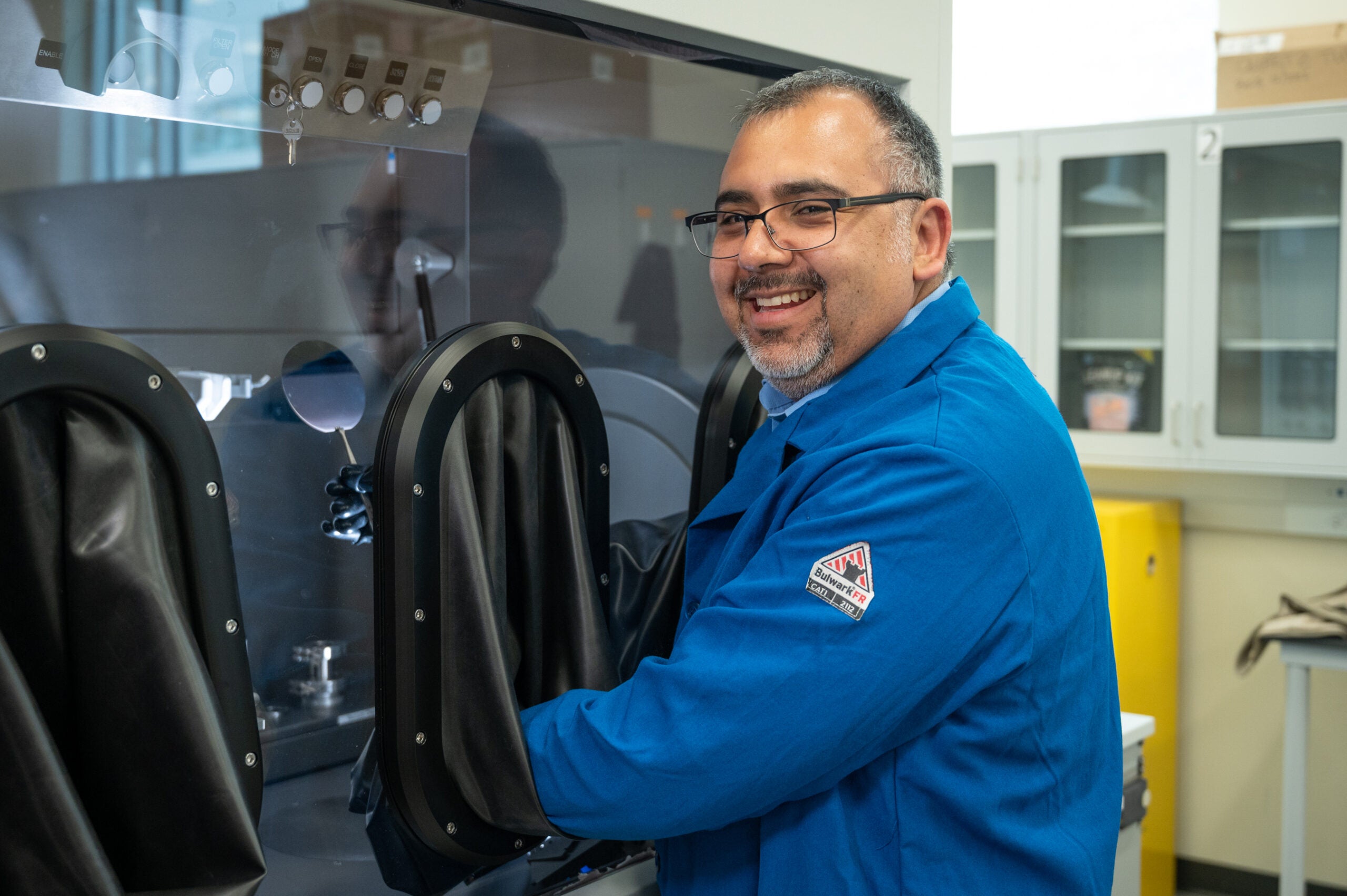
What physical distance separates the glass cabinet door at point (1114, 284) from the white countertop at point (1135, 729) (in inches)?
65.5

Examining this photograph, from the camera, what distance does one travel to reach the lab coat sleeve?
88cm

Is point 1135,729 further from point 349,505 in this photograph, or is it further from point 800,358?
point 349,505

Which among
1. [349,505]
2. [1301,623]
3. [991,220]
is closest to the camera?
[349,505]

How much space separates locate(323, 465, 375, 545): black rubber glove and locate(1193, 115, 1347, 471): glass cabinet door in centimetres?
291

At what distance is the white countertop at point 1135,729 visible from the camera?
5.99 ft

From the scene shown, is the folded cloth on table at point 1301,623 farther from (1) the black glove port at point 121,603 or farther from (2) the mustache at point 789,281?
(1) the black glove port at point 121,603

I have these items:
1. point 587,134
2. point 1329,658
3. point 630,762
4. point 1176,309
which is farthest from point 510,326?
point 1176,309

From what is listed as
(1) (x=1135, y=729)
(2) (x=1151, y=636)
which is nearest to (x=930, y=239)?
(1) (x=1135, y=729)

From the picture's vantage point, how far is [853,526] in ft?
2.98

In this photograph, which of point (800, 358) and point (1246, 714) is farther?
point (1246, 714)

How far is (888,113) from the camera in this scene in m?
1.09

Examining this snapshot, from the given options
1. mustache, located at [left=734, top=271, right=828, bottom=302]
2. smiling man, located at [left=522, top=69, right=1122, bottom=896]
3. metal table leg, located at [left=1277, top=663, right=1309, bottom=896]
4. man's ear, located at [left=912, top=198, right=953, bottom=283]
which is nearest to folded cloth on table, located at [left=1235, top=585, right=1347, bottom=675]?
metal table leg, located at [left=1277, top=663, right=1309, bottom=896]

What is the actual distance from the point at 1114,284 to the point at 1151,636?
43.6 inches

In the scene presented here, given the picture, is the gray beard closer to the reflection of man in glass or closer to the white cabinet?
the reflection of man in glass
